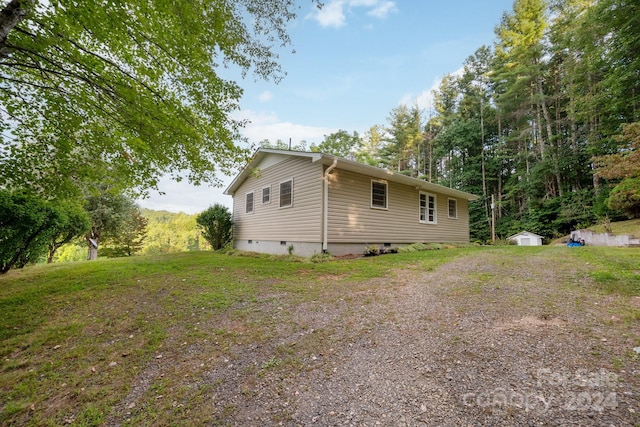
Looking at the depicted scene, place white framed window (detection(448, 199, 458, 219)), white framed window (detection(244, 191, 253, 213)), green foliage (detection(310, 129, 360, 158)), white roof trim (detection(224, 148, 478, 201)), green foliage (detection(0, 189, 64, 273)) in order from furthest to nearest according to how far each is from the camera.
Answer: green foliage (detection(310, 129, 360, 158)) → white framed window (detection(448, 199, 458, 219)) → white framed window (detection(244, 191, 253, 213)) → white roof trim (detection(224, 148, 478, 201)) → green foliage (detection(0, 189, 64, 273))

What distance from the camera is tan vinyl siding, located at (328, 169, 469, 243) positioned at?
8.52 m

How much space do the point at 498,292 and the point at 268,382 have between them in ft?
11.9

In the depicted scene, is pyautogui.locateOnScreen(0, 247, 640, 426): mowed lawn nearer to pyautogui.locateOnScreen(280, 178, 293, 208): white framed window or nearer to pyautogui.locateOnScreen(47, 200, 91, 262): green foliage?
pyautogui.locateOnScreen(47, 200, 91, 262): green foliage

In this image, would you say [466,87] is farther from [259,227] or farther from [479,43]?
[259,227]

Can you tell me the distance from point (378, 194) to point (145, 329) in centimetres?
828

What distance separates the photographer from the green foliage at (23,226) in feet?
17.9

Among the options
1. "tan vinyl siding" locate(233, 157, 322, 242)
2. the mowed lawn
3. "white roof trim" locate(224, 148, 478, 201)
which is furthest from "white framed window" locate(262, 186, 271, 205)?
the mowed lawn

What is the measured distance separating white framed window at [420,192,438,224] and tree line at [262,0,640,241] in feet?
18.6

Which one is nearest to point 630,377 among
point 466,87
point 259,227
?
point 259,227

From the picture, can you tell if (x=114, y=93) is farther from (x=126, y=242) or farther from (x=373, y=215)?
(x=126, y=242)

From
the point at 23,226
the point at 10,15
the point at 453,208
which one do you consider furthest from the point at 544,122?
the point at 23,226

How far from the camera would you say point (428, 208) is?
12.0 meters

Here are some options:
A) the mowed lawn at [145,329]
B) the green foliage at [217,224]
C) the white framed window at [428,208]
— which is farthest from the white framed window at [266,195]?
the white framed window at [428,208]

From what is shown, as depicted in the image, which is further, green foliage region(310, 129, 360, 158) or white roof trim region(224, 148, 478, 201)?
green foliage region(310, 129, 360, 158)
